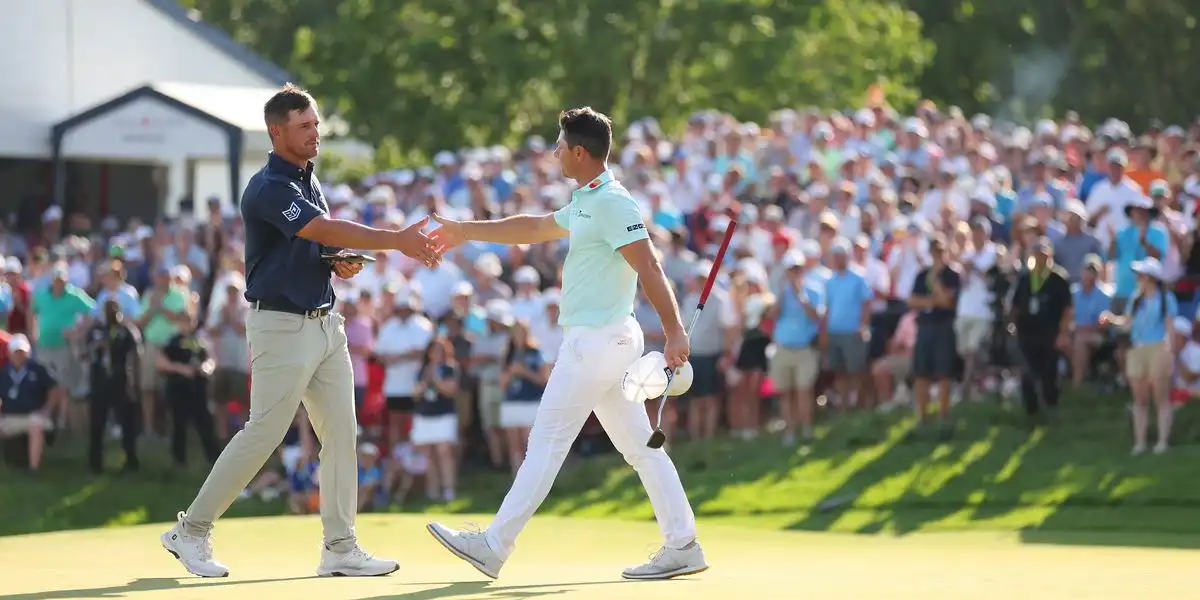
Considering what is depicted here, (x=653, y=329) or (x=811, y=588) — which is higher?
(x=653, y=329)

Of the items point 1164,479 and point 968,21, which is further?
point 968,21

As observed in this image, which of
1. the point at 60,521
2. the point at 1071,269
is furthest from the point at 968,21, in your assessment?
the point at 60,521

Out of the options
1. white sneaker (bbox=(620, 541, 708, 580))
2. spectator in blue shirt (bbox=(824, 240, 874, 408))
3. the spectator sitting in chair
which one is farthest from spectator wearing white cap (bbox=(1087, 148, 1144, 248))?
white sneaker (bbox=(620, 541, 708, 580))

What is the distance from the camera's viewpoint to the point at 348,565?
28.2 feet

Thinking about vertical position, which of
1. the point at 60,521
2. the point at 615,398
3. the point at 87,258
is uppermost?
the point at 87,258

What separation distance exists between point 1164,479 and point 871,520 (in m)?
2.28

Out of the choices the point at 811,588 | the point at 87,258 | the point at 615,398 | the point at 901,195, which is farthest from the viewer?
the point at 87,258

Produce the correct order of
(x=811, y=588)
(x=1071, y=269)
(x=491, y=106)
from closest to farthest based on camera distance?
(x=811, y=588) < (x=1071, y=269) < (x=491, y=106)

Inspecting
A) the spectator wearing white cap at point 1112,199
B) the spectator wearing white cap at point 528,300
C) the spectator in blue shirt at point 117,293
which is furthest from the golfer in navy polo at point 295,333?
the spectator wearing white cap at point 1112,199

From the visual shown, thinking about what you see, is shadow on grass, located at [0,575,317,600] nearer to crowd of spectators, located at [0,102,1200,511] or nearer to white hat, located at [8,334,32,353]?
crowd of spectators, located at [0,102,1200,511]

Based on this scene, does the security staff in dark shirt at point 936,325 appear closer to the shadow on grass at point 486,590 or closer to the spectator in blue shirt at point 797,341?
the spectator in blue shirt at point 797,341

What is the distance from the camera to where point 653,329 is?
18062 millimetres

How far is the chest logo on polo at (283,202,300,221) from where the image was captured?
26.7 feet

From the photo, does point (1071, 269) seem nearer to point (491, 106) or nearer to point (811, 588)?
point (811, 588)
